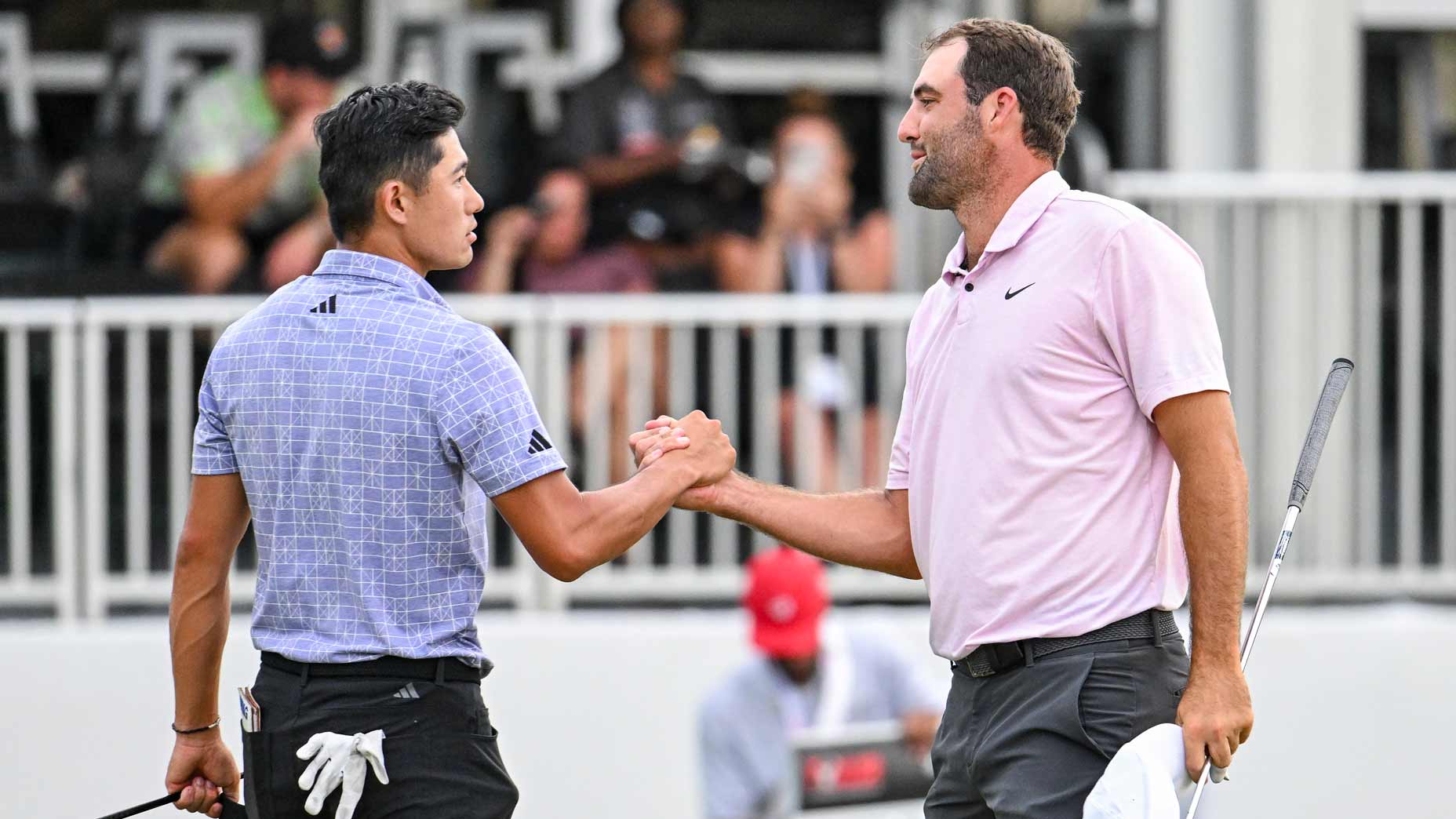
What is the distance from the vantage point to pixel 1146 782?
318 cm

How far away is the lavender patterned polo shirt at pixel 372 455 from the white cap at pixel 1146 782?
107 cm

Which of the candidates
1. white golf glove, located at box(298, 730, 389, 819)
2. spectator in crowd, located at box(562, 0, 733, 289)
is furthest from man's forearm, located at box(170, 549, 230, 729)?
spectator in crowd, located at box(562, 0, 733, 289)

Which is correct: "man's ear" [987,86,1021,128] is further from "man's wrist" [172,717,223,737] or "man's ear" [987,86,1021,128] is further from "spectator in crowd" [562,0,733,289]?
"spectator in crowd" [562,0,733,289]

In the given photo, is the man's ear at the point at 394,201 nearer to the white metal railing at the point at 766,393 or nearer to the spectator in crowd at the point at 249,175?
the white metal railing at the point at 766,393

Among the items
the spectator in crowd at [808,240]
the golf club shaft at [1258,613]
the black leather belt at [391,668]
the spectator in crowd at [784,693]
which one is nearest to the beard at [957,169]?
the golf club shaft at [1258,613]

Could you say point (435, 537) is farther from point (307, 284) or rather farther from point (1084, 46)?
point (1084, 46)

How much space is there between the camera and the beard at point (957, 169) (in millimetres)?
3646

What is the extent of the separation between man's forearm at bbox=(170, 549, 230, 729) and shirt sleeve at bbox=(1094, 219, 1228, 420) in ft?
5.44

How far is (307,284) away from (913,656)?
4.05 meters

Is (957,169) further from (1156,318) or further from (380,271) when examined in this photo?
(380,271)

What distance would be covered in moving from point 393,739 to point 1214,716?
138 centimetres

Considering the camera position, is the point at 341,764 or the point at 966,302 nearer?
the point at 341,764

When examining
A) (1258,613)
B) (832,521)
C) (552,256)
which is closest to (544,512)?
(832,521)

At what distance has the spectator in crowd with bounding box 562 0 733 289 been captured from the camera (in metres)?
7.44
